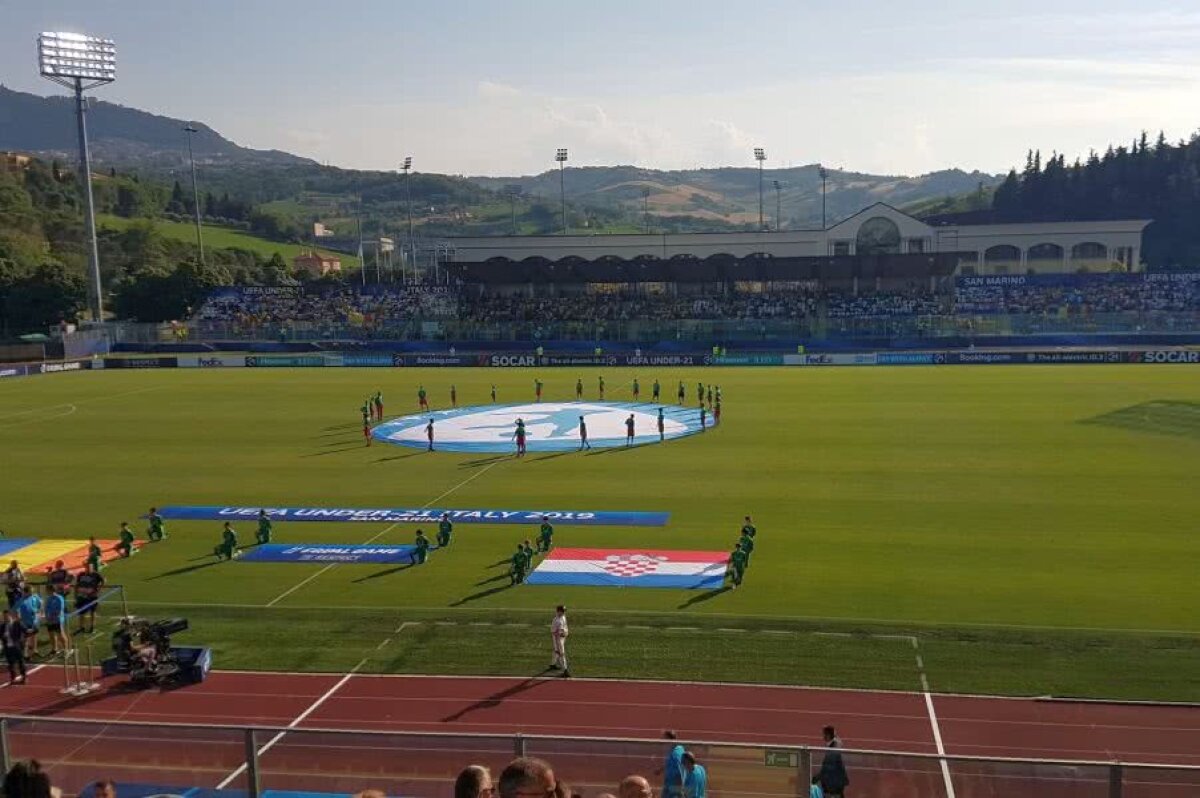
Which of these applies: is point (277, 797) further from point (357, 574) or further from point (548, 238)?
point (548, 238)

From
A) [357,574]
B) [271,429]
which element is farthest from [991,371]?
[357,574]

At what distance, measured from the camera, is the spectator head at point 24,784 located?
5598 millimetres

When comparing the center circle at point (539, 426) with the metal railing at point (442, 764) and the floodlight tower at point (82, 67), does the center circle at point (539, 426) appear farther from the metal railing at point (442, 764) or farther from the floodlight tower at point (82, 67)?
the floodlight tower at point (82, 67)

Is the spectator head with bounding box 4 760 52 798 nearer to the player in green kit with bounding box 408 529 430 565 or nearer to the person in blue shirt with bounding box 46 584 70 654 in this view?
the person in blue shirt with bounding box 46 584 70 654

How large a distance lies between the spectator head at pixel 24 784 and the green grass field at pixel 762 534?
41.3 feet

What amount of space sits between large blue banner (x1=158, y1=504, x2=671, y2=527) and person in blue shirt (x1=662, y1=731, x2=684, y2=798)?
65.3 feet

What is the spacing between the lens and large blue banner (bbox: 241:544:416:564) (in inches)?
1000

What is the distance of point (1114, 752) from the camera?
13984mm

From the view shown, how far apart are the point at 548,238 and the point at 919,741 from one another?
287 ft

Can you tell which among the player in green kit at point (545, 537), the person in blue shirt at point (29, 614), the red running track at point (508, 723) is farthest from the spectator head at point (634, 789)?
the player in green kit at point (545, 537)

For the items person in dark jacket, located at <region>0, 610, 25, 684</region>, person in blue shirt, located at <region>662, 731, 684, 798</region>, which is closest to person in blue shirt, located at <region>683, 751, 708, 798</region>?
person in blue shirt, located at <region>662, 731, 684, 798</region>

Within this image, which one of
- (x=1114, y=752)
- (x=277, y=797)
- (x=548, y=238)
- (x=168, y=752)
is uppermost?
(x=548, y=238)

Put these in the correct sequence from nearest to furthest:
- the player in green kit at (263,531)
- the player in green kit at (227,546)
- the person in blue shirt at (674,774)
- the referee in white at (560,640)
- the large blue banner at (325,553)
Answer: the person in blue shirt at (674,774) < the referee in white at (560,640) < the large blue banner at (325,553) < the player in green kit at (227,546) < the player in green kit at (263,531)

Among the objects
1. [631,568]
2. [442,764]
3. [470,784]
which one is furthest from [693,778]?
[631,568]
